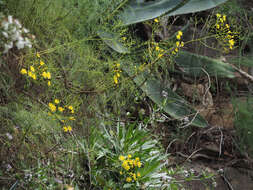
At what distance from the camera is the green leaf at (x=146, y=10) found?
5.39ft

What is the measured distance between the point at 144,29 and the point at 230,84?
823 millimetres

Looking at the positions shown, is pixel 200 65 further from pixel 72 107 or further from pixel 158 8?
pixel 72 107

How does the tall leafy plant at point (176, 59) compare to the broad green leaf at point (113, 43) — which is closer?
the broad green leaf at point (113, 43)

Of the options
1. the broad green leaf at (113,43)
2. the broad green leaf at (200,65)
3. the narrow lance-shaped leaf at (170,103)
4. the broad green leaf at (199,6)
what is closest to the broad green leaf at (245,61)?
the broad green leaf at (200,65)

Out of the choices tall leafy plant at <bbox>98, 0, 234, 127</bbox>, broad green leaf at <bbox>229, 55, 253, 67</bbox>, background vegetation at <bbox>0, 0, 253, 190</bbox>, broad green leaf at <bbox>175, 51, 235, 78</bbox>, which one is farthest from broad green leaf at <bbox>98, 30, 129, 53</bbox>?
broad green leaf at <bbox>229, 55, 253, 67</bbox>

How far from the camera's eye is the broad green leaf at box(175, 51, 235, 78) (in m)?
1.69

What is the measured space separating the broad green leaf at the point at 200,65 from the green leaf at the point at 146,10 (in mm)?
301

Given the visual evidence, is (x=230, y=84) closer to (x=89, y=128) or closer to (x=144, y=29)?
(x=144, y=29)

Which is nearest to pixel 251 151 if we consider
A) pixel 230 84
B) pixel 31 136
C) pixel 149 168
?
pixel 230 84

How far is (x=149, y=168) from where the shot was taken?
1204 mm

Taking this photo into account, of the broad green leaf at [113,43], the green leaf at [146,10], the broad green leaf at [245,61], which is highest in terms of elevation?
the green leaf at [146,10]

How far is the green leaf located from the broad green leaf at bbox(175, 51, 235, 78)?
301 millimetres

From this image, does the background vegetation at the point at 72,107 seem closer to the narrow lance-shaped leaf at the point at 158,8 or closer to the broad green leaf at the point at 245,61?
the narrow lance-shaped leaf at the point at 158,8

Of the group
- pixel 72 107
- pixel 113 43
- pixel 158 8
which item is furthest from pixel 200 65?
pixel 72 107
